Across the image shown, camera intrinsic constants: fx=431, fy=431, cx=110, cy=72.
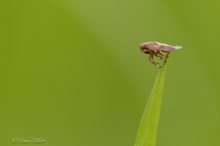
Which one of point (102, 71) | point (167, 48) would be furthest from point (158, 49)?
point (102, 71)

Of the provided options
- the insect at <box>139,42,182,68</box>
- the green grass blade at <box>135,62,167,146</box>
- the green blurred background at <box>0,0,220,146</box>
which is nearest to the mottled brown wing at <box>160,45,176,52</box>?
the insect at <box>139,42,182,68</box>

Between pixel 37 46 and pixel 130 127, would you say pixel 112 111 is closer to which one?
pixel 130 127

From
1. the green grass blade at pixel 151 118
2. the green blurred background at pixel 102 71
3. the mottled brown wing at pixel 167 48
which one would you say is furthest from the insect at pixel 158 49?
the green blurred background at pixel 102 71

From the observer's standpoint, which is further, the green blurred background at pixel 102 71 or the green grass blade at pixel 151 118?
the green blurred background at pixel 102 71

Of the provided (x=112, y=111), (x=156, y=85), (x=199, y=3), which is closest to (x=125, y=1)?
(x=199, y=3)

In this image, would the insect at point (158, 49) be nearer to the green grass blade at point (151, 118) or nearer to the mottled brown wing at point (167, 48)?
the mottled brown wing at point (167, 48)

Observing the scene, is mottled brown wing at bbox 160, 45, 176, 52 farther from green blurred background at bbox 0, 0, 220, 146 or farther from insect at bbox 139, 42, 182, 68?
green blurred background at bbox 0, 0, 220, 146
